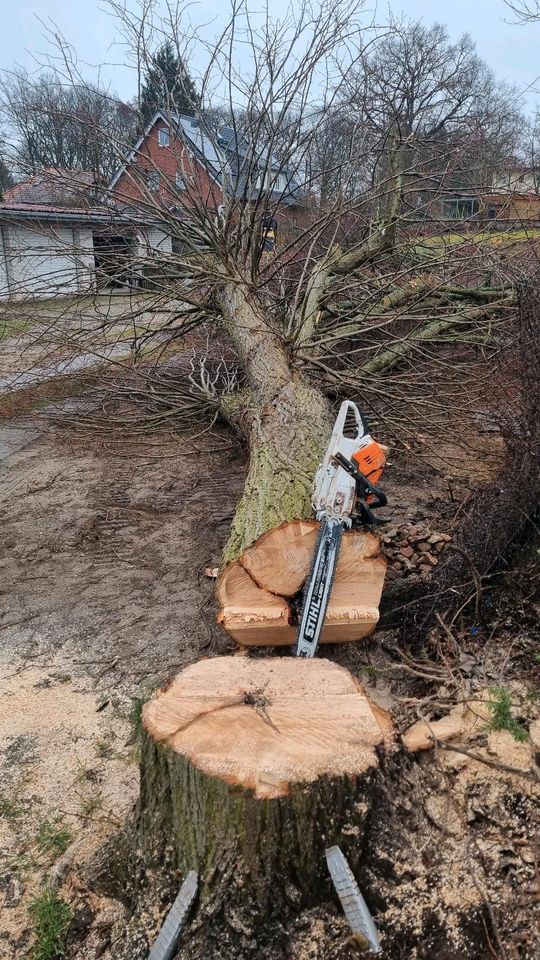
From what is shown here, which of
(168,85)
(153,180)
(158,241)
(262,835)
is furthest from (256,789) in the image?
(158,241)

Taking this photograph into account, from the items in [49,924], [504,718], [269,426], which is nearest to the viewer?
[49,924]

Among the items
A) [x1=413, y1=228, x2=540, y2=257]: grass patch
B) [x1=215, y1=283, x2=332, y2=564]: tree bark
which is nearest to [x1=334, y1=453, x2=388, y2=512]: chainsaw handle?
[x1=215, y1=283, x2=332, y2=564]: tree bark

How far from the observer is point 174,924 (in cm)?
160

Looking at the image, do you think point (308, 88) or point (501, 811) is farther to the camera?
point (308, 88)

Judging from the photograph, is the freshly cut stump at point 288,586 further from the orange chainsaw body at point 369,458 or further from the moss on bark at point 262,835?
the moss on bark at point 262,835

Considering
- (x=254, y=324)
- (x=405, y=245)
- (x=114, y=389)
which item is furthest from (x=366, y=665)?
(x=405, y=245)

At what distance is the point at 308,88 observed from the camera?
5375 mm

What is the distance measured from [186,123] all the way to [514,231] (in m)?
3.34

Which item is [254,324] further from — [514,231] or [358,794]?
[358,794]

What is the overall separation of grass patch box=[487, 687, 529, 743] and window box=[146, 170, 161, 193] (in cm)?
496

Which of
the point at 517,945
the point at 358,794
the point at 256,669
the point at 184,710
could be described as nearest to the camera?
the point at 517,945

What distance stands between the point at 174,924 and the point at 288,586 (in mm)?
1322

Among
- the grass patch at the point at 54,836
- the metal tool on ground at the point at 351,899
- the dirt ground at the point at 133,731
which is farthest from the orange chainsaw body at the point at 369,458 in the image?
the grass patch at the point at 54,836

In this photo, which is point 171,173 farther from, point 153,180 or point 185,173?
point 185,173
